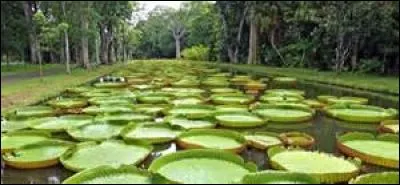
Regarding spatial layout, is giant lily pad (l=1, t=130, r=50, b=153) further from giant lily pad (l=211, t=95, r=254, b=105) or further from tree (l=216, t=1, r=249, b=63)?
tree (l=216, t=1, r=249, b=63)

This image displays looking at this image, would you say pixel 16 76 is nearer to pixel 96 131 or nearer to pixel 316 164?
pixel 96 131

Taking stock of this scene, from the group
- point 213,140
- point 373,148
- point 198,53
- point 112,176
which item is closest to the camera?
point 112,176

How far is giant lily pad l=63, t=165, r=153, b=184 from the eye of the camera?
195 inches

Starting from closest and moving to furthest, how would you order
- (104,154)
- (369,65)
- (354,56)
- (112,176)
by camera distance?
(112,176), (104,154), (369,65), (354,56)

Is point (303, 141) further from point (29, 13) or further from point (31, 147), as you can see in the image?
point (29, 13)

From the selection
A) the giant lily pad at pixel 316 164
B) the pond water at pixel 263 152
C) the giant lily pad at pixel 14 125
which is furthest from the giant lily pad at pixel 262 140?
the giant lily pad at pixel 14 125

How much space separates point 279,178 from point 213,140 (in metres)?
2.75

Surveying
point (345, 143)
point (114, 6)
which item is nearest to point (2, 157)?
point (345, 143)

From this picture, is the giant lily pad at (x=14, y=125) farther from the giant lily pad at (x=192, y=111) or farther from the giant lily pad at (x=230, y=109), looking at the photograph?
the giant lily pad at (x=230, y=109)

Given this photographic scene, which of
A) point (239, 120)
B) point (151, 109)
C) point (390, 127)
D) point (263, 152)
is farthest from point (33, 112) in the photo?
point (390, 127)

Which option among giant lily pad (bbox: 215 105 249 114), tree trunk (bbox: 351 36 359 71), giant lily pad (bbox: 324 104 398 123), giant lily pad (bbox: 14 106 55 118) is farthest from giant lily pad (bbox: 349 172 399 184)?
tree trunk (bbox: 351 36 359 71)

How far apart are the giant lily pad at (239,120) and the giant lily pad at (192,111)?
0.39m

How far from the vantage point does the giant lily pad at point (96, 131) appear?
765 centimetres

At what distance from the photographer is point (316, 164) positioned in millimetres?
5957
